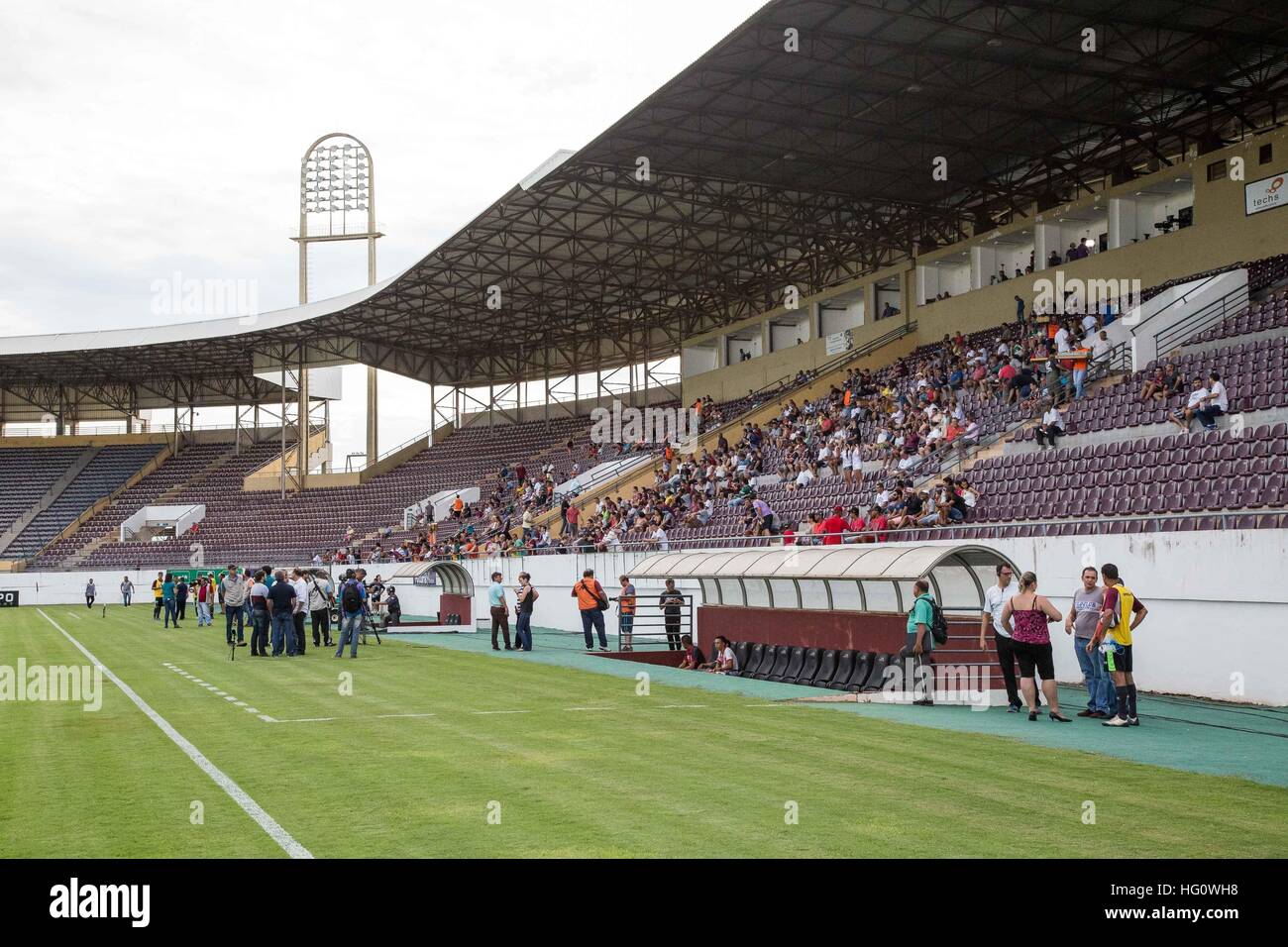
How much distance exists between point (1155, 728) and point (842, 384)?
32029mm

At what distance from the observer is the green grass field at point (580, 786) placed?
27.9 ft

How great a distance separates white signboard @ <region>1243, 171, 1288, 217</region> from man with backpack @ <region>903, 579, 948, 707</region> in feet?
65.9

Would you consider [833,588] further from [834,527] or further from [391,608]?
[391,608]

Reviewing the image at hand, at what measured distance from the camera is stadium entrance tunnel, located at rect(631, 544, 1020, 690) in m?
19.5

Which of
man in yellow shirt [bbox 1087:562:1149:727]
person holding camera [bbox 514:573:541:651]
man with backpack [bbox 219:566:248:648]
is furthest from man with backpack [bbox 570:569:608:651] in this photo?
man in yellow shirt [bbox 1087:562:1149:727]

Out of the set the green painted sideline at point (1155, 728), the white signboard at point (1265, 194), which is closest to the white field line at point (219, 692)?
the green painted sideline at point (1155, 728)

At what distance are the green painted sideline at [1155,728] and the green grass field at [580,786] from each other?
51cm

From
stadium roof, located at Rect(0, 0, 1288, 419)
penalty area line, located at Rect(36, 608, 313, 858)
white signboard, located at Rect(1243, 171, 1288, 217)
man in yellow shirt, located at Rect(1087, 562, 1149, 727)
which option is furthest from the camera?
white signboard, located at Rect(1243, 171, 1288, 217)

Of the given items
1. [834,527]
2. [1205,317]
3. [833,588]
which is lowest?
[833,588]

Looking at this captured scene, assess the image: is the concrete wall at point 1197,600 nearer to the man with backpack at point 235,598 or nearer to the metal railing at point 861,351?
the man with backpack at point 235,598

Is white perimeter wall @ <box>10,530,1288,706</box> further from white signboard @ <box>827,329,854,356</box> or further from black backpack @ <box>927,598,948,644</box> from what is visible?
white signboard @ <box>827,329,854,356</box>

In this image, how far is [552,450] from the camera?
214 feet

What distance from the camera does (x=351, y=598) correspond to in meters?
27.4

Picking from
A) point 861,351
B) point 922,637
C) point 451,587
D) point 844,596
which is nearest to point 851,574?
point 844,596
